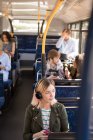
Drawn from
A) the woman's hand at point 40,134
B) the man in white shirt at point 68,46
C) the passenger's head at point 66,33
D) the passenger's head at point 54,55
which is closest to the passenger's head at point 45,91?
the woman's hand at point 40,134

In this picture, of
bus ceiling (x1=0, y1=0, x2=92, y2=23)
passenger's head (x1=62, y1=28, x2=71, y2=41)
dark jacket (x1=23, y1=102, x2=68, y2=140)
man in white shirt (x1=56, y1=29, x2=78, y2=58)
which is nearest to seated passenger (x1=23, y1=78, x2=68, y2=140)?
dark jacket (x1=23, y1=102, x2=68, y2=140)

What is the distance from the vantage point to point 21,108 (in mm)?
6336

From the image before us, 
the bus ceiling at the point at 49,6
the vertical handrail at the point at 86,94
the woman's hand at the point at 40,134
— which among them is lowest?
the woman's hand at the point at 40,134

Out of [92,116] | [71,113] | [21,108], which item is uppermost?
[92,116]

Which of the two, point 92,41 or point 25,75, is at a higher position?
point 92,41

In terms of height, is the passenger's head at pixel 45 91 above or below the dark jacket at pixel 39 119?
above

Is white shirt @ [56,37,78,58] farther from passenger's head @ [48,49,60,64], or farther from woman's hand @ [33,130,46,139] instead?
woman's hand @ [33,130,46,139]

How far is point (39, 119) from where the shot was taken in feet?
7.60

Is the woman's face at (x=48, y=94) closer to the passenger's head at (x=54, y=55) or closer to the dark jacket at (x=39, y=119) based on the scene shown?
the dark jacket at (x=39, y=119)

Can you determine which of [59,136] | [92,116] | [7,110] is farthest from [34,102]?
[7,110]

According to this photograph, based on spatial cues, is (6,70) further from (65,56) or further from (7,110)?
(65,56)

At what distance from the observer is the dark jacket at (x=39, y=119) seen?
7.57ft

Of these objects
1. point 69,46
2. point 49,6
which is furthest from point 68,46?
point 49,6

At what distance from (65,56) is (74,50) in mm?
263
